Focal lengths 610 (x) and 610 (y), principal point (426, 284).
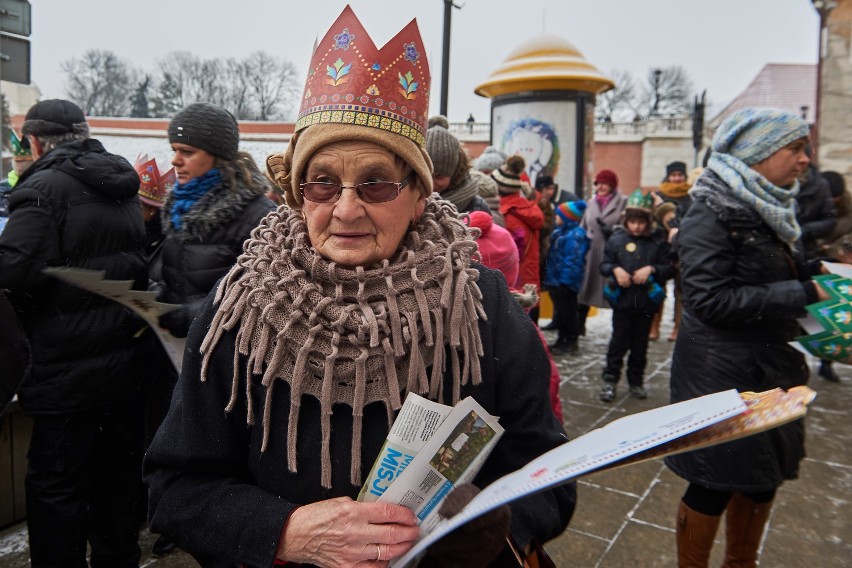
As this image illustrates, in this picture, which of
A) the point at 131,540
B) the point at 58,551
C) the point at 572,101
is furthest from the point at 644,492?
the point at 572,101

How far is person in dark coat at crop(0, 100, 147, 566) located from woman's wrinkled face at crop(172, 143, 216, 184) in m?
0.22

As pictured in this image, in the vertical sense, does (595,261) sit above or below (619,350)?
above

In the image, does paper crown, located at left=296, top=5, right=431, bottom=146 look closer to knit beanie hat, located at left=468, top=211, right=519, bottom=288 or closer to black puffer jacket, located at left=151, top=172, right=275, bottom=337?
black puffer jacket, located at left=151, top=172, right=275, bottom=337

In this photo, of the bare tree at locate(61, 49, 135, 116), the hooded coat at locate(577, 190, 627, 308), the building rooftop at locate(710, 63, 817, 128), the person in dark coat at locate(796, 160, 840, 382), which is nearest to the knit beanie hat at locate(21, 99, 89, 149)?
→ the person in dark coat at locate(796, 160, 840, 382)

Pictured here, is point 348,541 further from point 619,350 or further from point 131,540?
point 619,350

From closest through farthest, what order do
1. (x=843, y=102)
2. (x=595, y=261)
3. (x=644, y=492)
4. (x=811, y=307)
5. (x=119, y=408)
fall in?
(x=811, y=307), (x=119, y=408), (x=644, y=492), (x=595, y=261), (x=843, y=102)

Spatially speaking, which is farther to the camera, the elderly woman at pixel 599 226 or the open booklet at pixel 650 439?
the elderly woman at pixel 599 226

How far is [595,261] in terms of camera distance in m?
7.17

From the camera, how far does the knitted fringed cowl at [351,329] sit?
130 cm

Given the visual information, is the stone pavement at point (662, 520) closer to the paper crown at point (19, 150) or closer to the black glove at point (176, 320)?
the black glove at point (176, 320)

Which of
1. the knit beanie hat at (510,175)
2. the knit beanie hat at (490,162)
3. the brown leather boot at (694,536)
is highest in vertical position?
the knit beanie hat at (490,162)

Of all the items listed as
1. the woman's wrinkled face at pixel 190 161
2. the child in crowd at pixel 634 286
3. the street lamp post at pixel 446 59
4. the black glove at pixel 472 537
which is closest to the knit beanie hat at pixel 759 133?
the black glove at pixel 472 537

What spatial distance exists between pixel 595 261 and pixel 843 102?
16.9 ft

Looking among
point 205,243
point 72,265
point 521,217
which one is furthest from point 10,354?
point 521,217
